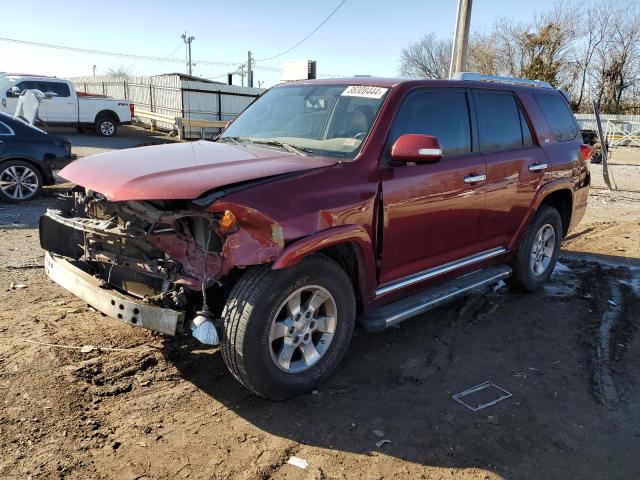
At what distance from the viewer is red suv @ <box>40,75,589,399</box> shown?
118 inches

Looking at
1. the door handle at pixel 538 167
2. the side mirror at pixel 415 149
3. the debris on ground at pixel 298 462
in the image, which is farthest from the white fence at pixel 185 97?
the debris on ground at pixel 298 462

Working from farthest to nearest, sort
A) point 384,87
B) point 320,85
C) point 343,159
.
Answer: point 320,85 → point 384,87 → point 343,159

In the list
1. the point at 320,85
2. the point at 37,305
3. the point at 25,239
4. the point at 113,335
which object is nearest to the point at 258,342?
the point at 113,335

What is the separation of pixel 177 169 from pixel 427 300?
6.80 feet

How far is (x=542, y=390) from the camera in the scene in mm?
3682

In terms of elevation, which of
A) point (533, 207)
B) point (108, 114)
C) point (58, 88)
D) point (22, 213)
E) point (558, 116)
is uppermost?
point (58, 88)

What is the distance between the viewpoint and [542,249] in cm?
567

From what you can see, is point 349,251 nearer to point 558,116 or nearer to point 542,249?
point 542,249

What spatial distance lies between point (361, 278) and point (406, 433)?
1030mm

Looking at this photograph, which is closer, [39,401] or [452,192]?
[39,401]

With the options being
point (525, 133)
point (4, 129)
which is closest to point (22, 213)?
point (4, 129)

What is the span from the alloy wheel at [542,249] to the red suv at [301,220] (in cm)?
65

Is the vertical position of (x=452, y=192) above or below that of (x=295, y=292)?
above

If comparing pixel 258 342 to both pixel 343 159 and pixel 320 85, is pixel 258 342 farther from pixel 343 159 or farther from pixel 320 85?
pixel 320 85
